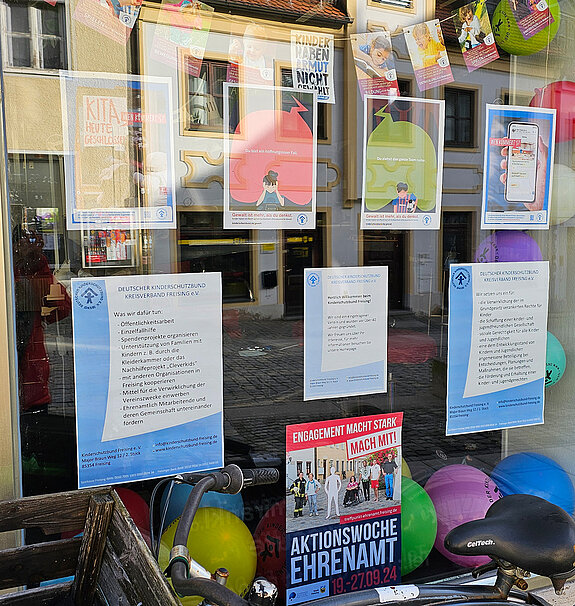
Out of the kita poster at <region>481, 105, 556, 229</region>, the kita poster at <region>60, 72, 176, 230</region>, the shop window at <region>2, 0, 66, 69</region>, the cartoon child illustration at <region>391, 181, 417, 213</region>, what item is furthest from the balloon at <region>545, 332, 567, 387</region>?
the shop window at <region>2, 0, 66, 69</region>

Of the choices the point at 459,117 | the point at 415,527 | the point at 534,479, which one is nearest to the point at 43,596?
the point at 415,527

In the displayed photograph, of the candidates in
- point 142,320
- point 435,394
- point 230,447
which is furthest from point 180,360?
point 435,394

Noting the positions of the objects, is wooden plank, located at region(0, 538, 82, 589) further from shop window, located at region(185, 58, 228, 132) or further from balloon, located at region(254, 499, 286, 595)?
shop window, located at region(185, 58, 228, 132)

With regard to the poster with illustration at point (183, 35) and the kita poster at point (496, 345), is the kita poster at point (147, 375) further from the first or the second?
the kita poster at point (496, 345)

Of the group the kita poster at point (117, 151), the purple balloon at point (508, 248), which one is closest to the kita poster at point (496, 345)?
the purple balloon at point (508, 248)

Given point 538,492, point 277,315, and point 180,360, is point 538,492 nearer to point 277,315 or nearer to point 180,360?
point 277,315

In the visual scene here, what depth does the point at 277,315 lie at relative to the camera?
9.36ft

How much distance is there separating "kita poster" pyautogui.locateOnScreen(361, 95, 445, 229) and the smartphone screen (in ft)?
1.25

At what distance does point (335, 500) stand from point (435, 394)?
67 centimetres

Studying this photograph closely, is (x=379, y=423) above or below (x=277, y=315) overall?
below

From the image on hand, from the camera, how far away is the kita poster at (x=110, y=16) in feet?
8.04

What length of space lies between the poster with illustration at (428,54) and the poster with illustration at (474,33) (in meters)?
0.11

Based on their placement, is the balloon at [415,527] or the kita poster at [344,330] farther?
the balloon at [415,527]

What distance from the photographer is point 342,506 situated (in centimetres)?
297
